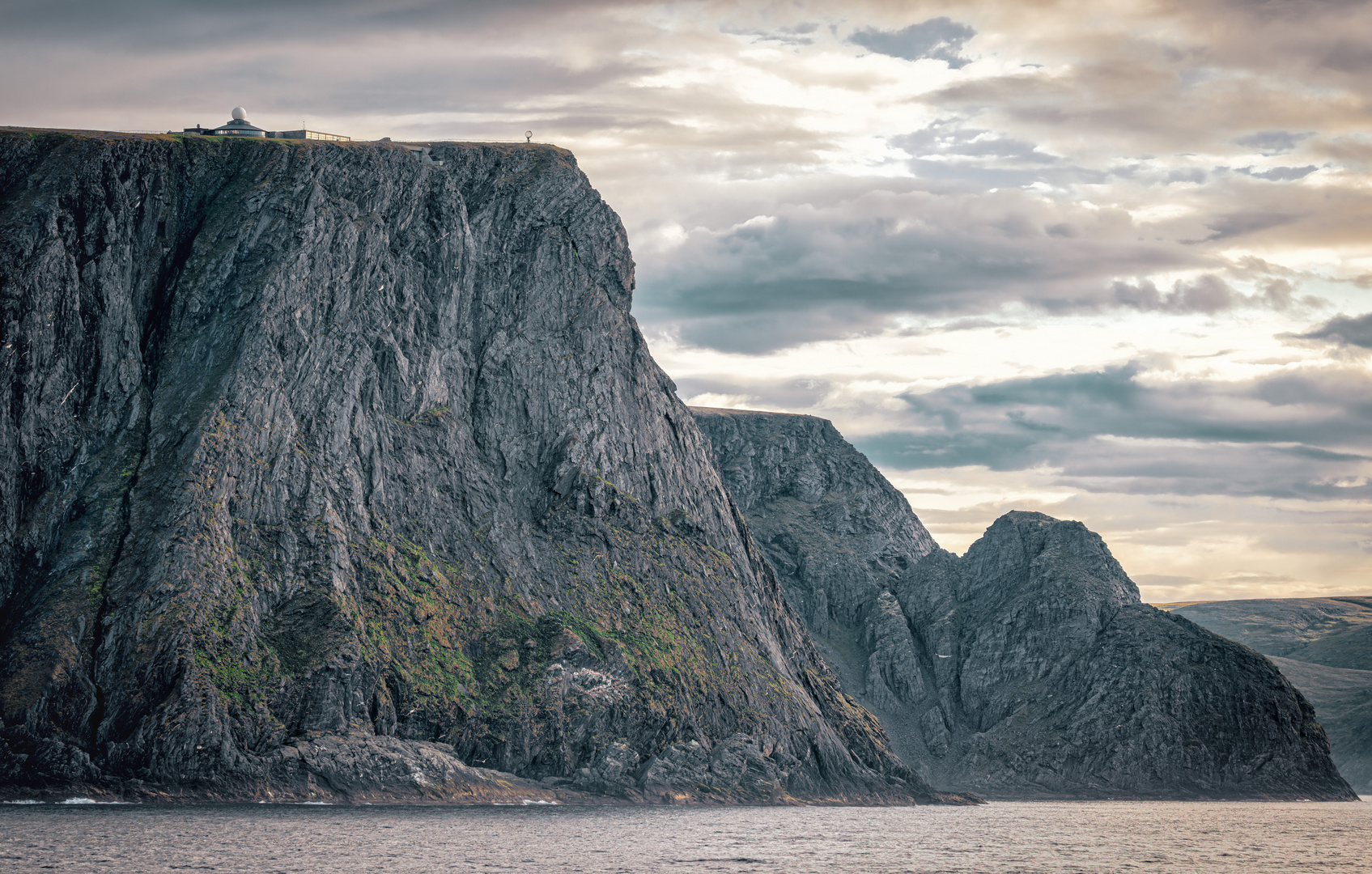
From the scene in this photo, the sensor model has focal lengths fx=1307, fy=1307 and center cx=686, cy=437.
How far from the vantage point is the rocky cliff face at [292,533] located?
142 m

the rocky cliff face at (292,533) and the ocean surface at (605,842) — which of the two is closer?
the ocean surface at (605,842)

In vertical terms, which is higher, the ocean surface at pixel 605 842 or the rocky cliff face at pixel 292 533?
the rocky cliff face at pixel 292 533

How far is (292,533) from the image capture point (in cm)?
16150

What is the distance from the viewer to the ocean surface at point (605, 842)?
9162 cm

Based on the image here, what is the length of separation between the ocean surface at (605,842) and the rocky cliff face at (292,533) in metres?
10.9

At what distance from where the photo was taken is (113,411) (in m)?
164

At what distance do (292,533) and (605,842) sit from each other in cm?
6724

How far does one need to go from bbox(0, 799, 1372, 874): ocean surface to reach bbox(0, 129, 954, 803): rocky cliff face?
1093cm

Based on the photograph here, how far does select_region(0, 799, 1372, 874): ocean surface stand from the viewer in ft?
301

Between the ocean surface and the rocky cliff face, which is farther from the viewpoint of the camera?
the rocky cliff face

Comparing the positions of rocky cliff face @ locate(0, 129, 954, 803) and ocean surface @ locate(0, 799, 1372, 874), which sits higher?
rocky cliff face @ locate(0, 129, 954, 803)

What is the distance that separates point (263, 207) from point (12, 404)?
43670 mm

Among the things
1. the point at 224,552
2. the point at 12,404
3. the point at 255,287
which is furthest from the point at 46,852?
the point at 255,287

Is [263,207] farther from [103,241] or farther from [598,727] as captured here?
[598,727]
